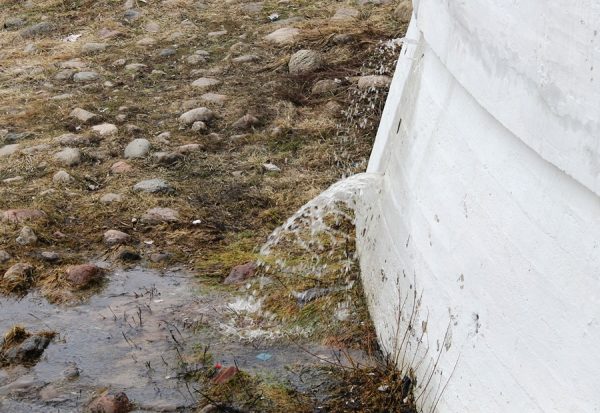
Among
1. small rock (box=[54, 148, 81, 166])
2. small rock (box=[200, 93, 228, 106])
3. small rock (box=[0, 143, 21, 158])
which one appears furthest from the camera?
small rock (box=[200, 93, 228, 106])

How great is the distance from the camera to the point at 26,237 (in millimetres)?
4879

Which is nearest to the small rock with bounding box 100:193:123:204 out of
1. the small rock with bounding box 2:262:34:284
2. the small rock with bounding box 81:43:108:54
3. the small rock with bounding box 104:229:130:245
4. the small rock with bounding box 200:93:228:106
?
the small rock with bounding box 104:229:130:245

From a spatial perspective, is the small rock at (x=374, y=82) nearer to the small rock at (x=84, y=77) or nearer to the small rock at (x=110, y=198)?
the small rock at (x=110, y=198)

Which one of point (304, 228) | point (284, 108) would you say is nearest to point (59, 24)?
point (284, 108)

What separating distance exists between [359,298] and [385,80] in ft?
8.14

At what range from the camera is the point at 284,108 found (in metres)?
6.35

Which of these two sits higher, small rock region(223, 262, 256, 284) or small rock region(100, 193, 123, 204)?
small rock region(223, 262, 256, 284)

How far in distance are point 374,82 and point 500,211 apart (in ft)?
12.1

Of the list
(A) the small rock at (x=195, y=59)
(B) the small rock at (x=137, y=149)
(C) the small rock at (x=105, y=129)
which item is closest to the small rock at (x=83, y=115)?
(C) the small rock at (x=105, y=129)

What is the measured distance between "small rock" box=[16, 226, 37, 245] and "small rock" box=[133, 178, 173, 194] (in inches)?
28.0

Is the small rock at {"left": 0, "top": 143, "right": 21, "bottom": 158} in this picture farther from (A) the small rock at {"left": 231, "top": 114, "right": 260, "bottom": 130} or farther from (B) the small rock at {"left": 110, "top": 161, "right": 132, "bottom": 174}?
(A) the small rock at {"left": 231, "top": 114, "right": 260, "bottom": 130}

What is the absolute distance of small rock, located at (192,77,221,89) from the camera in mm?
6905

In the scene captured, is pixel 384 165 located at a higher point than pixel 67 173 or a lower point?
higher

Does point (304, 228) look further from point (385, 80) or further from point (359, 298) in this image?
point (385, 80)
